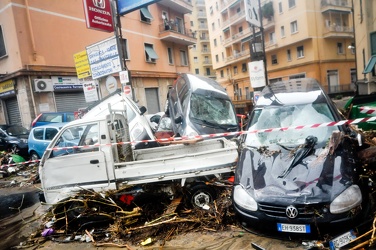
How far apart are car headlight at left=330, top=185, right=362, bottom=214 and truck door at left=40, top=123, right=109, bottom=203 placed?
3739mm

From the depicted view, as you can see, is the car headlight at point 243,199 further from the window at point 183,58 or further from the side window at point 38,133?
the window at point 183,58

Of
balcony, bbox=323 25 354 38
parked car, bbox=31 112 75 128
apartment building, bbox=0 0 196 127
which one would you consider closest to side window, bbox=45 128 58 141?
apartment building, bbox=0 0 196 127

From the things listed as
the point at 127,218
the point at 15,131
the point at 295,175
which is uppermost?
the point at 15,131

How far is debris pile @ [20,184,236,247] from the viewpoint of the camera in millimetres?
4254

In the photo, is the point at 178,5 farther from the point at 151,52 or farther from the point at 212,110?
the point at 212,110

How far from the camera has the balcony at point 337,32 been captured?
3388 cm

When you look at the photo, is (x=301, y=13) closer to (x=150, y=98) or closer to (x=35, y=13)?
(x=150, y=98)

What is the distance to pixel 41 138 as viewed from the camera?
10.9 m

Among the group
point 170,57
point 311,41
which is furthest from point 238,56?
point 170,57

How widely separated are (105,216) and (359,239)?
3966mm

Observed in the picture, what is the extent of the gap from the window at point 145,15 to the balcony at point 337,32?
79.7 feet

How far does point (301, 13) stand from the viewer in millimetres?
33469

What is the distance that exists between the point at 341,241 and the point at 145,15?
22.6 metres

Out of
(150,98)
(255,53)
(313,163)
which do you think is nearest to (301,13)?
(150,98)
